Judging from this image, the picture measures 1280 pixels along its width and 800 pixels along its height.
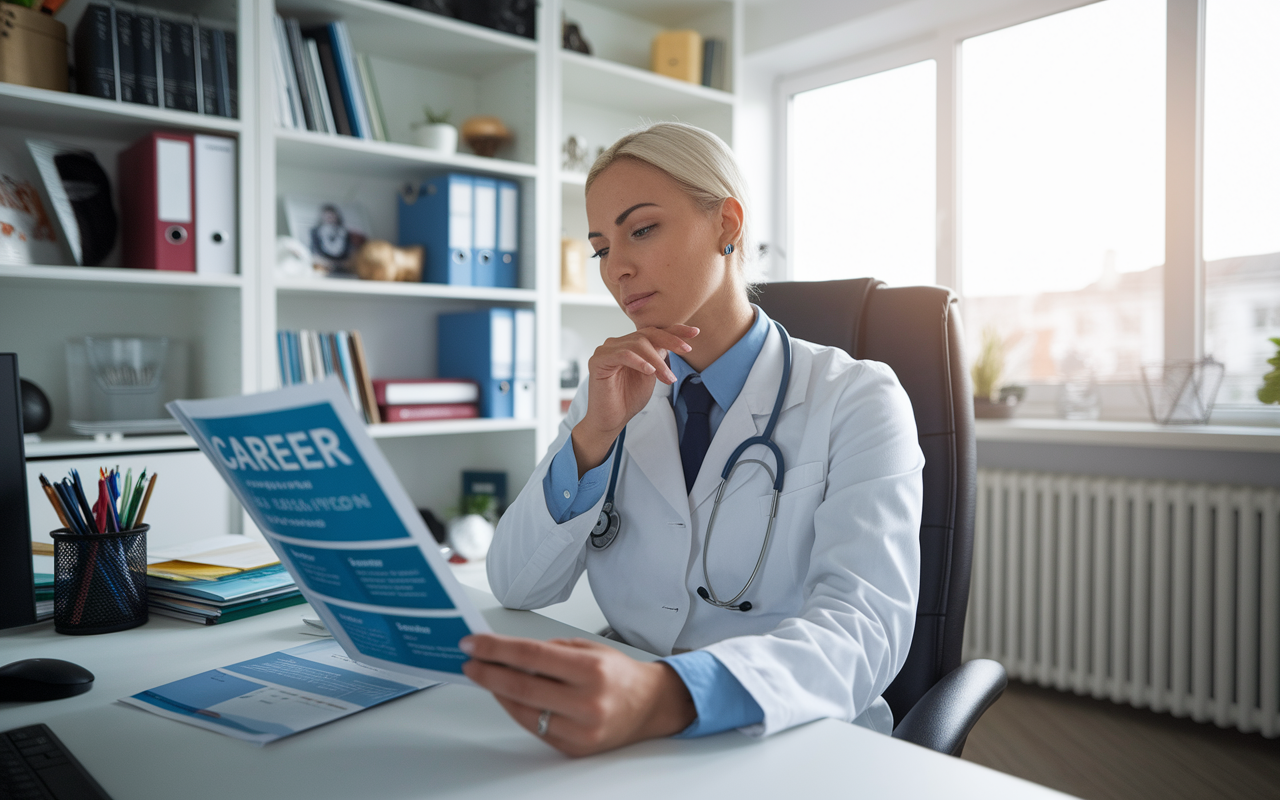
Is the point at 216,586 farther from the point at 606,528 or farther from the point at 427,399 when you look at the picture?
the point at 427,399

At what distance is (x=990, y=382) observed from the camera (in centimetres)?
258

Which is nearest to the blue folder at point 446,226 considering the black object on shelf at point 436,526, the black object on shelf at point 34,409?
the black object on shelf at point 436,526

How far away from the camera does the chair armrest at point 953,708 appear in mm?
853

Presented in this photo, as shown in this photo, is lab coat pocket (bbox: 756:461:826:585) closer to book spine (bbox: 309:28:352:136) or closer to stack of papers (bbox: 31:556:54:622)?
stack of papers (bbox: 31:556:54:622)

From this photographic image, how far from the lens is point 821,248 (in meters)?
3.37

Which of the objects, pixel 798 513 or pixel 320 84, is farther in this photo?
pixel 320 84

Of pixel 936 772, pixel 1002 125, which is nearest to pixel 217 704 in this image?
pixel 936 772

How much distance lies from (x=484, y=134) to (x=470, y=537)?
1.21 meters

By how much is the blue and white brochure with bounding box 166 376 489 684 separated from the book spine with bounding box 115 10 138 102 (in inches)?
60.6

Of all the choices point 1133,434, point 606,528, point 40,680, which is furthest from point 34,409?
point 1133,434

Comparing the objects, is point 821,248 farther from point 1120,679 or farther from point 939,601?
point 939,601

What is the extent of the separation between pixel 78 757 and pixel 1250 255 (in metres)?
2.79

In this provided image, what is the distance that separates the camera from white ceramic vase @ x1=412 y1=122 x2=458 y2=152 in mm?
2373

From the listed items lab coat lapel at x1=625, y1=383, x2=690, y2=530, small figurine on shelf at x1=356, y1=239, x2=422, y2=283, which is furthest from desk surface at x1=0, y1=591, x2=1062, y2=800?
small figurine on shelf at x1=356, y1=239, x2=422, y2=283
